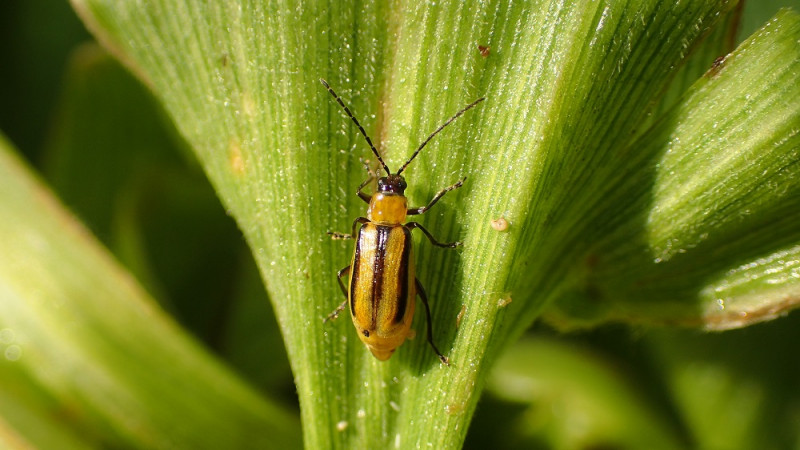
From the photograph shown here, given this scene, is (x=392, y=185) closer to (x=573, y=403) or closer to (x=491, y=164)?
(x=491, y=164)

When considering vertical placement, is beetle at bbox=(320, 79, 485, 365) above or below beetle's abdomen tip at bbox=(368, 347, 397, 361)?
above

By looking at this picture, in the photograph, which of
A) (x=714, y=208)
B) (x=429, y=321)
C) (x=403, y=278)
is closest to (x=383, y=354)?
(x=429, y=321)

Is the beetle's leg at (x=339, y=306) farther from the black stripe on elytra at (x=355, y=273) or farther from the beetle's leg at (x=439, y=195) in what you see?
the beetle's leg at (x=439, y=195)

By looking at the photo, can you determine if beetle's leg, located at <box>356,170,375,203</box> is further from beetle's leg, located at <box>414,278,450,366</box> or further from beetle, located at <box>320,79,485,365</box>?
beetle's leg, located at <box>414,278,450,366</box>

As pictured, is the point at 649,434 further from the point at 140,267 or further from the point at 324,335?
the point at 140,267

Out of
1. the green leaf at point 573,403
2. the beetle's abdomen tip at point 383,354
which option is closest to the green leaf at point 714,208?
the beetle's abdomen tip at point 383,354

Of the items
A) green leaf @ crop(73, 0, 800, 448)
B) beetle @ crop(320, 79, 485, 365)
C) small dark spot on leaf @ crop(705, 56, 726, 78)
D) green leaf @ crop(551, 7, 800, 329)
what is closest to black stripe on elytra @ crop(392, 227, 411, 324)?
beetle @ crop(320, 79, 485, 365)

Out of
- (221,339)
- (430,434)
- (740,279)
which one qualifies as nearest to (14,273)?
(221,339)

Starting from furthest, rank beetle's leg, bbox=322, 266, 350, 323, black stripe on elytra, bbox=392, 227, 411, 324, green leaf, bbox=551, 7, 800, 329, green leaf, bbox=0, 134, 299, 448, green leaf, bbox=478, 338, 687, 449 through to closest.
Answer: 1. green leaf, bbox=478, 338, 687, 449
2. green leaf, bbox=0, 134, 299, 448
3. black stripe on elytra, bbox=392, 227, 411, 324
4. beetle's leg, bbox=322, 266, 350, 323
5. green leaf, bbox=551, 7, 800, 329
